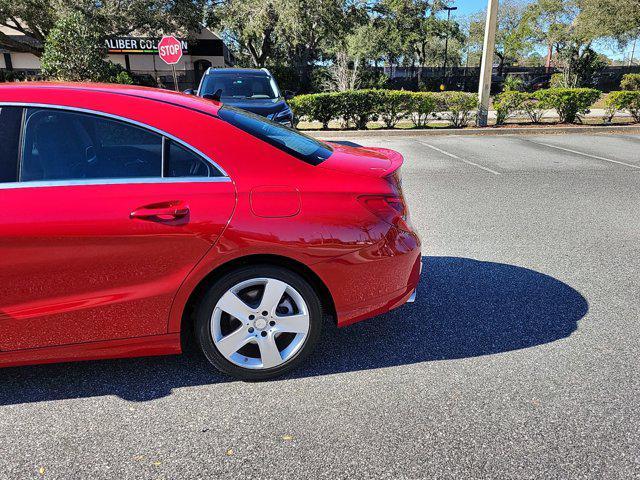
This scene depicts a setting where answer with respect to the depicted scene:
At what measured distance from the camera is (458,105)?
51.4ft

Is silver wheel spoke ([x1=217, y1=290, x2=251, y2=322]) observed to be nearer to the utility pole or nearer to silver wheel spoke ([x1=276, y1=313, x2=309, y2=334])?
silver wheel spoke ([x1=276, y1=313, x2=309, y2=334])

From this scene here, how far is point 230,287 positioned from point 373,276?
822 mm

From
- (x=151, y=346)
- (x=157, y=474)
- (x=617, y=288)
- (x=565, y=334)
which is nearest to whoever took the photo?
(x=157, y=474)

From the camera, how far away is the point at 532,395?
2783 millimetres

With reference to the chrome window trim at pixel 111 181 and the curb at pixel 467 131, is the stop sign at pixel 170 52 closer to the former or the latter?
the curb at pixel 467 131

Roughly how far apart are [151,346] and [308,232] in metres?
1.06

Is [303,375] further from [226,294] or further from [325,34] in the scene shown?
[325,34]

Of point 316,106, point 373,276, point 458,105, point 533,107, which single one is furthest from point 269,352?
point 533,107

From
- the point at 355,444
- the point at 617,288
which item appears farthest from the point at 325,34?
the point at 355,444

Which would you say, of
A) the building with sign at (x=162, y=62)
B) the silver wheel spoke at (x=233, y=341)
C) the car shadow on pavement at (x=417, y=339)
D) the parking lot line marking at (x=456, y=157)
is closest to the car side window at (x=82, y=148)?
the silver wheel spoke at (x=233, y=341)

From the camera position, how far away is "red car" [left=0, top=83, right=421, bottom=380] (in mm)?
2523

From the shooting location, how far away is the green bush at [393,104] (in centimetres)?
1536

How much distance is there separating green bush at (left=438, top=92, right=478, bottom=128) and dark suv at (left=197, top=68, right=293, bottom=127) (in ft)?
22.6

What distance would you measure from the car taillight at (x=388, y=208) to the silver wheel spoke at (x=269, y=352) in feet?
3.01
